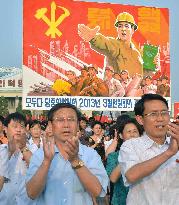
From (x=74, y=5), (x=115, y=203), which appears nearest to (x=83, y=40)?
(x=74, y=5)

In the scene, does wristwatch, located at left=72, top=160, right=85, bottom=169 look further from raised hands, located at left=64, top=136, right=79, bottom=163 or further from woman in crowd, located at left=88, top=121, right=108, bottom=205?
woman in crowd, located at left=88, top=121, right=108, bottom=205

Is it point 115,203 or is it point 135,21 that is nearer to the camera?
point 115,203

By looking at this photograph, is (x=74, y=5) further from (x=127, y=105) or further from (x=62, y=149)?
(x=62, y=149)

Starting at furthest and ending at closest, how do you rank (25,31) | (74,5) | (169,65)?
(169,65) < (74,5) < (25,31)

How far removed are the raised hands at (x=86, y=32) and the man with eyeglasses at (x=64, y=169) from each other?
40.5 ft

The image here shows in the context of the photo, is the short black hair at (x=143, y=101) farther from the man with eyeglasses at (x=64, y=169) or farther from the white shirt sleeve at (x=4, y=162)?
the white shirt sleeve at (x=4, y=162)

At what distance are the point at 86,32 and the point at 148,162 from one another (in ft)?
42.1

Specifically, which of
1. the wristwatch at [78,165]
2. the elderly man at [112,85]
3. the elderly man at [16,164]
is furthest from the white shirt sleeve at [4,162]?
the elderly man at [112,85]

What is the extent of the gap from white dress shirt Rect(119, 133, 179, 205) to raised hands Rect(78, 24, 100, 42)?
1252cm

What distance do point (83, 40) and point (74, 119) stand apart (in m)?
12.4

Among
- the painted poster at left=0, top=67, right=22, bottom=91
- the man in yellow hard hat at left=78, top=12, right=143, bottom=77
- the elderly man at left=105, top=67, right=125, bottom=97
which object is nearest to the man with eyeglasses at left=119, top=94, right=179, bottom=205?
the elderly man at left=105, top=67, right=125, bottom=97

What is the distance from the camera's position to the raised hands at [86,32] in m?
15.4

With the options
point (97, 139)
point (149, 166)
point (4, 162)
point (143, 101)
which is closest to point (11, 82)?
point (97, 139)

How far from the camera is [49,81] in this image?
581 inches
